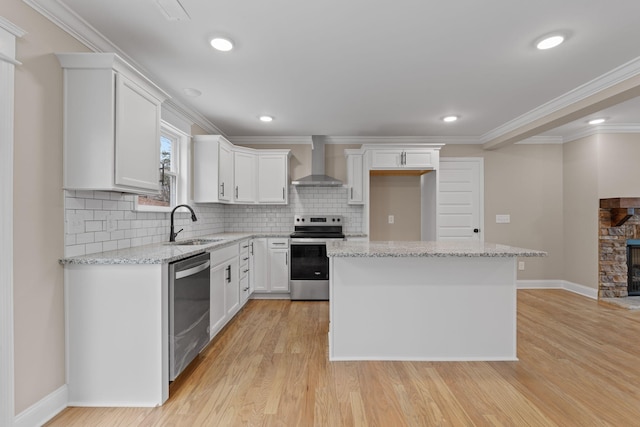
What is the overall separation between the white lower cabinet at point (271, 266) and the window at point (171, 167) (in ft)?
4.18

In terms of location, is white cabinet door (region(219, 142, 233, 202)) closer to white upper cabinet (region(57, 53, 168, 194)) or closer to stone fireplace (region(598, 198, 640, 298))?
white upper cabinet (region(57, 53, 168, 194))

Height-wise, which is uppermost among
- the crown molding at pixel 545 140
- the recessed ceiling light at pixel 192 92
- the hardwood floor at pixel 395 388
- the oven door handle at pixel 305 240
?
the recessed ceiling light at pixel 192 92

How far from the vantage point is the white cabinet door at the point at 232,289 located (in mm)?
3252

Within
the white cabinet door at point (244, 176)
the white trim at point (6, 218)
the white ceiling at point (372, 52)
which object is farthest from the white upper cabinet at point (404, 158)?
the white trim at point (6, 218)

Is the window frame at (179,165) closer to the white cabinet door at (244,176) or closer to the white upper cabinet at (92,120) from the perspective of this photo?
the white cabinet door at (244,176)

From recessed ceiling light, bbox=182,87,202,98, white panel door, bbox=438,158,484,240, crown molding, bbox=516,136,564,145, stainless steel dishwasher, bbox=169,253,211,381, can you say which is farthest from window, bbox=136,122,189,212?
crown molding, bbox=516,136,564,145

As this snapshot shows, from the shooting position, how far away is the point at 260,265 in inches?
174

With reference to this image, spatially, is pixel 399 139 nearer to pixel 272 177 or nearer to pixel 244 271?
pixel 272 177

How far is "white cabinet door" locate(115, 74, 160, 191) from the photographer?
2.00 metres

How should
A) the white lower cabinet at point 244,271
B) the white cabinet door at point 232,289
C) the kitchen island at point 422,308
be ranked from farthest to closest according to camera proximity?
the white lower cabinet at point 244,271, the white cabinet door at point 232,289, the kitchen island at point 422,308

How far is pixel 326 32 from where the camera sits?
215 cm

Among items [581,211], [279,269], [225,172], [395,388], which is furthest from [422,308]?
[581,211]

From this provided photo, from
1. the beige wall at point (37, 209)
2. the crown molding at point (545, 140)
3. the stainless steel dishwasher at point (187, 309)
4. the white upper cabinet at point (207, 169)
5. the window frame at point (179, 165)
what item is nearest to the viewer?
the beige wall at point (37, 209)

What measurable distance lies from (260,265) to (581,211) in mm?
4901
